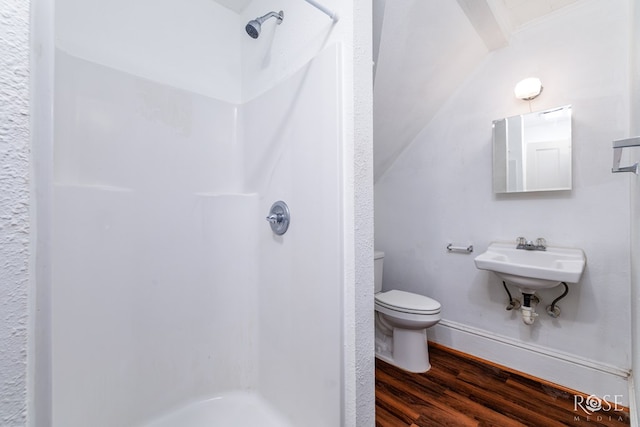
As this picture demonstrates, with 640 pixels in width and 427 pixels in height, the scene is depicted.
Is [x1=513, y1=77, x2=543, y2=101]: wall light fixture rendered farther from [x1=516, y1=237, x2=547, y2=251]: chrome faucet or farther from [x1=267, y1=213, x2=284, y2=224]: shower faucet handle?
[x1=267, y1=213, x2=284, y2=224]: shower faucet handle

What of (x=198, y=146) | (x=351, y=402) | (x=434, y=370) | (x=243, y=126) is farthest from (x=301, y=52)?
(x=434, y=370)

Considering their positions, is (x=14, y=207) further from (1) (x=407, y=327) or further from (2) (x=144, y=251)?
(1) (x=407, y=327)

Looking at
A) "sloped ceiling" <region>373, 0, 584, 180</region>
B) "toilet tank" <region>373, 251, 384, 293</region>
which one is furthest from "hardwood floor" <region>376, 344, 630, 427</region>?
"sloped ceiling" <region>373, 0, 584, 180</region>

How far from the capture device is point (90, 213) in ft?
3.19

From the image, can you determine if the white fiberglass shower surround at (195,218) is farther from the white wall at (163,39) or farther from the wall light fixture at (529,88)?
the wall light fixture at (529,88)

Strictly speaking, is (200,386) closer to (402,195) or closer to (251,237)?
(251,237)

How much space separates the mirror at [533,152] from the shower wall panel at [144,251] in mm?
1636

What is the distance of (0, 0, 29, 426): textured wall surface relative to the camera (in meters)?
0.31

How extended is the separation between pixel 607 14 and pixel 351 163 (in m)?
1.83

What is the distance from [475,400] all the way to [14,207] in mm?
1951

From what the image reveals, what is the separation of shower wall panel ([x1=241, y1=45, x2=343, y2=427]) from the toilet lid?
2.93ft

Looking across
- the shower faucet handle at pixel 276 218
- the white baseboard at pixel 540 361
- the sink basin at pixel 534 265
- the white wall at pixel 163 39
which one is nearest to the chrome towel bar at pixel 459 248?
the sink basin at pixel 534 265

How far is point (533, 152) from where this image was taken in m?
1.59

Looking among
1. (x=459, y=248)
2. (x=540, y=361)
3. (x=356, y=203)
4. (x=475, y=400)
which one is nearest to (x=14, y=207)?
(x=356, y=203)
